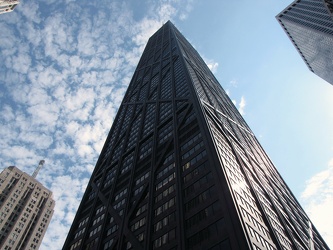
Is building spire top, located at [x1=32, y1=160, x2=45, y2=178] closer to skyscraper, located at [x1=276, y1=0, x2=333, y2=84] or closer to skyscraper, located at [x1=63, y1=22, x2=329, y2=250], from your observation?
skyscraper, located at [x1=63, y1=22, x2=329, y2=250]

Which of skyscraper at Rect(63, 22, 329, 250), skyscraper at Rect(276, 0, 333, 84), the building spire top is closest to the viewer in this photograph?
skyscraper at Rect(63, 22, 329, 250)

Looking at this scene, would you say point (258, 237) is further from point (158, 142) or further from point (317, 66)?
point (317, 66)

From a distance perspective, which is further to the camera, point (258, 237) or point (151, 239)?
point (151, 239)

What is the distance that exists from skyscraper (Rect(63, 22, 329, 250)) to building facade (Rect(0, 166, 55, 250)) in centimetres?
5611

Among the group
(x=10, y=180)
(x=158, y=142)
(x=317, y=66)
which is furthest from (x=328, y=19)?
(x=10, y=180)

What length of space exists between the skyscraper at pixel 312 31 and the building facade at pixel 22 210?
150 m

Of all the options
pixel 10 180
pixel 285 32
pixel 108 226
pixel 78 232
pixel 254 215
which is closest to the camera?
pixel 254 215

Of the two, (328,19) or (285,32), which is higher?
(285,32)

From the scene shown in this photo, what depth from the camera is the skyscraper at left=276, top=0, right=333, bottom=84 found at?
135062 mm


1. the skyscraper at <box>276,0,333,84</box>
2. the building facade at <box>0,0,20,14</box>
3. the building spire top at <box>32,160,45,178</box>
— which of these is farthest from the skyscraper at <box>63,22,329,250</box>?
the building spire top at <box>32,160,45,178</box>

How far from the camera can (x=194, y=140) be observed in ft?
172

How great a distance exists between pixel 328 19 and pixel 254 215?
121568mm

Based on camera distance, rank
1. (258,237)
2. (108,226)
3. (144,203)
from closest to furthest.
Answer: (258,237), (144,203), (108,226)

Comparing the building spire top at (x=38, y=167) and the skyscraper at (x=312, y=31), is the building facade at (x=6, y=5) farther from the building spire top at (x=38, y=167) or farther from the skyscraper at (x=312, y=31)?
the skyscraper at (x=312, y=31)
